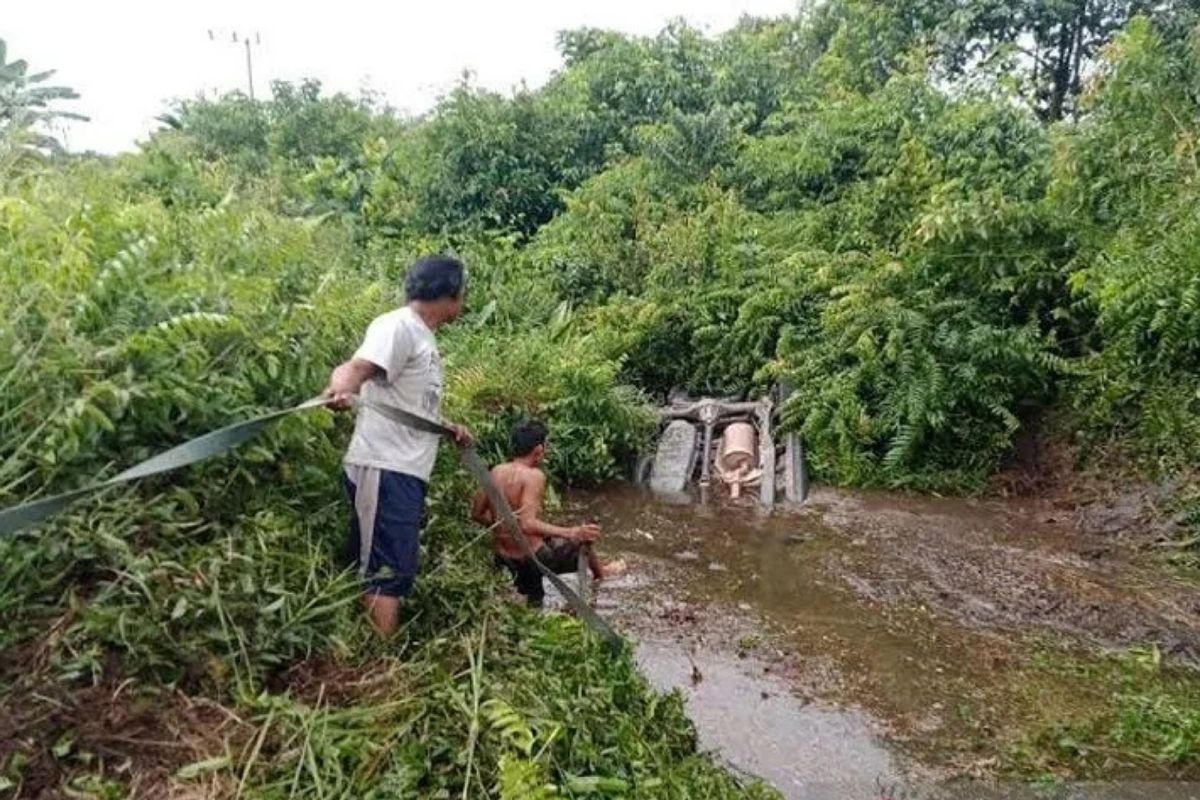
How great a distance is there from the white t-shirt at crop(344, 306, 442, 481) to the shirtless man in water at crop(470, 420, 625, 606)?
3.42ft

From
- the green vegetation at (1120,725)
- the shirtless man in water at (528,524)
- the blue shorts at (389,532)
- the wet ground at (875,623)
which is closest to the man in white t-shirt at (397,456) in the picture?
the blue shorts at (389,532)

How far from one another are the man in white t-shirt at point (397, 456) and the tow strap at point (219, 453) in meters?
0.11

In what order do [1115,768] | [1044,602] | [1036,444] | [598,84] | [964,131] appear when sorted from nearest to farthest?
[1115,768] → [1044,602] → [1036,444] → [964,131] → [598,84]

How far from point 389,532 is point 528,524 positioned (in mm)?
1167

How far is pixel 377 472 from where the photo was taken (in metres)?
3.46

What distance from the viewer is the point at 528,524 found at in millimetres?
4574

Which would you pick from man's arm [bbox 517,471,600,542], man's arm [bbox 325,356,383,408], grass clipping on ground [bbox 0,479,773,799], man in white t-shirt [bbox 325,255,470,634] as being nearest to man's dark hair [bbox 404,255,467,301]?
man in white t-shirt [bbox 325,255,470,634]

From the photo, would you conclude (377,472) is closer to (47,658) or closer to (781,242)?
(47,658)

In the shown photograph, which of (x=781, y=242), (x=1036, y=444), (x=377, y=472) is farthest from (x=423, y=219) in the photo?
(x=377, y=472)

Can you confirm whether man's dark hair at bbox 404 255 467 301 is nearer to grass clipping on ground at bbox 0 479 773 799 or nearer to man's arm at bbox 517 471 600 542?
grass clipping on ground at bbox 0 479 773 799

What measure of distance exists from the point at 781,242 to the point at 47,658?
Answer: 9.90 meters

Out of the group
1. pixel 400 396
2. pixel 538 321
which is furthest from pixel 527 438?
pixel 538 321

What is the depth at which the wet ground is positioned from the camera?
428 cm

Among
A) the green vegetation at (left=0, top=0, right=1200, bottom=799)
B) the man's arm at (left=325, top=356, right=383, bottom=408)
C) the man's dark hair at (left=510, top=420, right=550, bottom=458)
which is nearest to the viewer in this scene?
the green vegetation at (left=0, top=0, right=1200, bottom=799)
